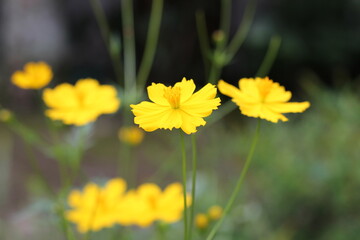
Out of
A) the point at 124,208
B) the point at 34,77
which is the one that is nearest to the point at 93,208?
the point at 124,208

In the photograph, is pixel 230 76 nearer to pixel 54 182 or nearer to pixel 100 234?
pixel 54 182

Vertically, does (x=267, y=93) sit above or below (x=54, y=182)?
below

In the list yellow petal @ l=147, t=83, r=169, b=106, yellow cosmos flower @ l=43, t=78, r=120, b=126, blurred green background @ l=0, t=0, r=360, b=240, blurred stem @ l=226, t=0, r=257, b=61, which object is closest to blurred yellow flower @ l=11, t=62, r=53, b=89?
yellow cosmos flower @ l=43, t=78, r=120, b=126

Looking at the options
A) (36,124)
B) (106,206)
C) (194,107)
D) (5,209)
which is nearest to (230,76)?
(36,124)

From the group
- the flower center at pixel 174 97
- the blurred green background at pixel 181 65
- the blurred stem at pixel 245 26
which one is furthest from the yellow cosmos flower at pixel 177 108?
the blurred stem at pixel 245 26

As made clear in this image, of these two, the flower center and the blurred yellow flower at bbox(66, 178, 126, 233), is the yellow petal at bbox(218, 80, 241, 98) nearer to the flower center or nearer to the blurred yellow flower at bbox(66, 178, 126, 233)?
the flower center

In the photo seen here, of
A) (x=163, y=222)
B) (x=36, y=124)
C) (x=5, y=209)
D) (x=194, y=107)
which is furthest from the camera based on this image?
(x=36, y=124)

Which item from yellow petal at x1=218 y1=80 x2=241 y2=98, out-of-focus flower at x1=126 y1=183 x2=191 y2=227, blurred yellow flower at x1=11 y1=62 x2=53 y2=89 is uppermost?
blurred yellow flower at x1=11 y1=62 x2=53 y2=89

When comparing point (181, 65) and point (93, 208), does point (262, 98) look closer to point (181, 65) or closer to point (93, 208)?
point (93, 208)
